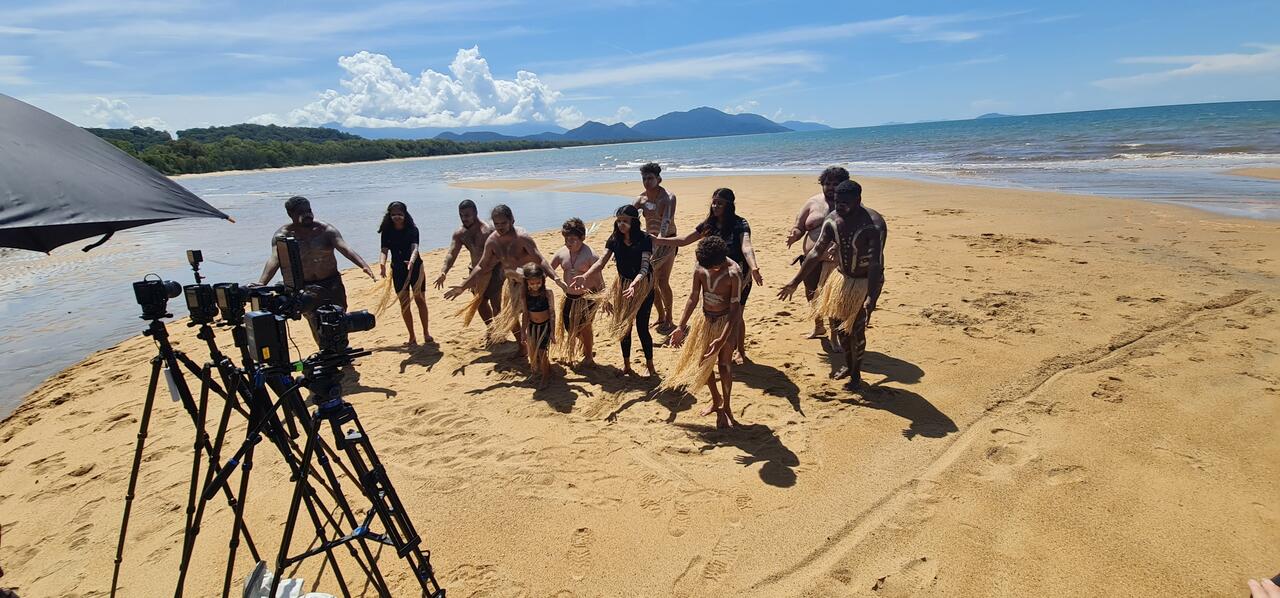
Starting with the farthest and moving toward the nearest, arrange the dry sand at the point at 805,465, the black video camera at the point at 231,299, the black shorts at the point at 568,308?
the black shorts at the point at 568,308 → the dry sand at the point at 805,465 → the black video camera at the point at 231,299

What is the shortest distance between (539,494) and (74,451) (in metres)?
3.98

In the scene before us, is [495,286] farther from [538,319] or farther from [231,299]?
[231,299]

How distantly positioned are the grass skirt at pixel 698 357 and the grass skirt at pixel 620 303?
0.73 metres

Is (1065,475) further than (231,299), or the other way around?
(1065,475)

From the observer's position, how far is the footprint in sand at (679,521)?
140 inches

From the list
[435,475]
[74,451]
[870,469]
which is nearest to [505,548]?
[435,475]

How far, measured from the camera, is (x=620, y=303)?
5.59 meters

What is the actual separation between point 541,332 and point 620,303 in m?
0.78

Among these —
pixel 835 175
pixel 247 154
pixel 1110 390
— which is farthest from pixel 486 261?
pixel 247 154

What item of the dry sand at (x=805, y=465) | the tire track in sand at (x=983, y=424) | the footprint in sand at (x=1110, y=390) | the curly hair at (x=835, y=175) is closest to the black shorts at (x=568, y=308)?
the dry sand at (x=805, y=465)

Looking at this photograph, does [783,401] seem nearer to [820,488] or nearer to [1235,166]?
[820,488]

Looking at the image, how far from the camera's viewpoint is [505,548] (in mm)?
3477

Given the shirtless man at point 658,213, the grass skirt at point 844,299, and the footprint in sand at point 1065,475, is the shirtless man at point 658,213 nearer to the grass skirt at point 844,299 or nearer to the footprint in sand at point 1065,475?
the grass skirt at point 844,299

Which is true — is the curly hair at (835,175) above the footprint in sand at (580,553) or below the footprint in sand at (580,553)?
above
